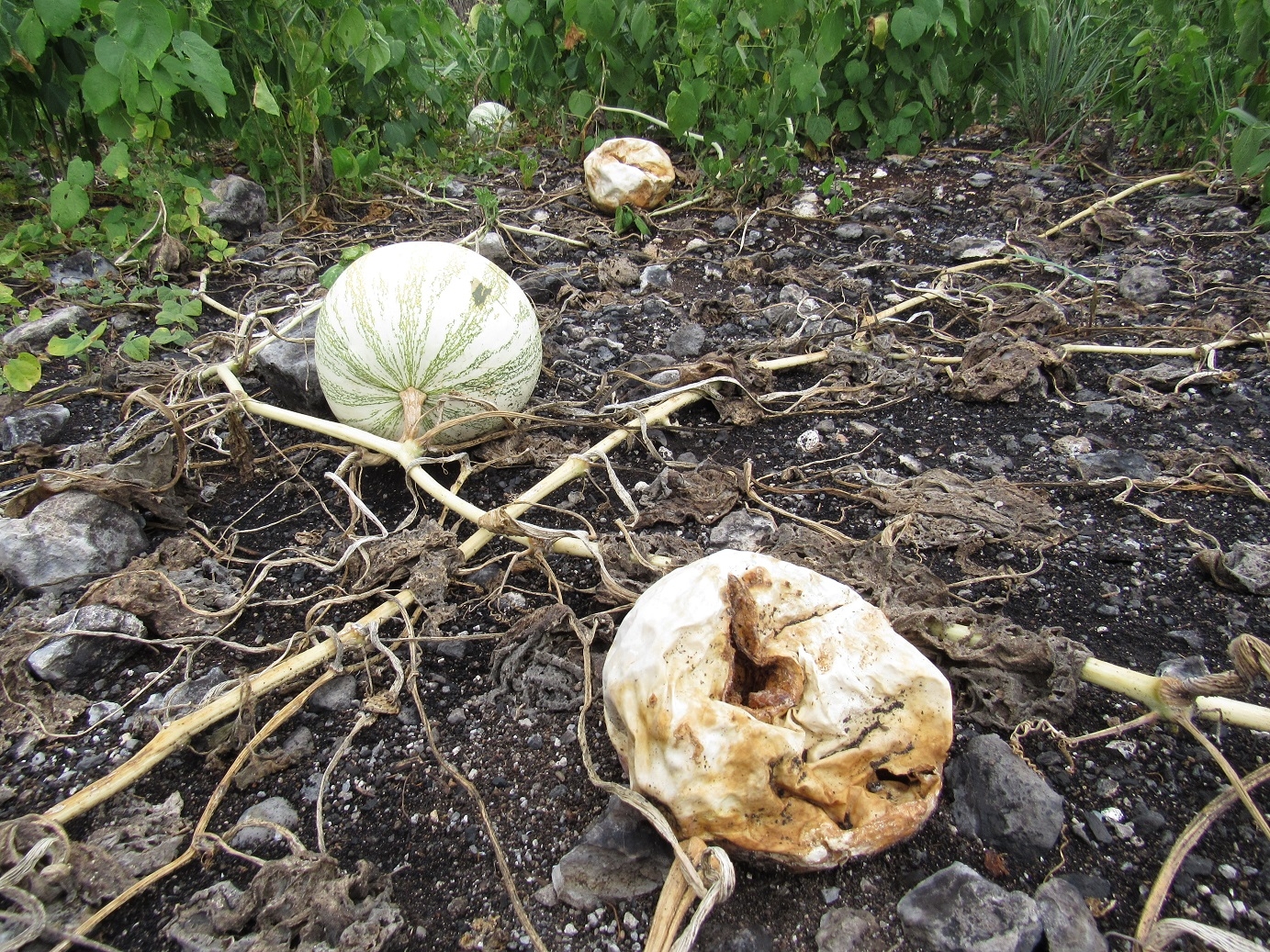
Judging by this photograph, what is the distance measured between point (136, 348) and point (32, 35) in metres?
1.35

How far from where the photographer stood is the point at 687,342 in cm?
324

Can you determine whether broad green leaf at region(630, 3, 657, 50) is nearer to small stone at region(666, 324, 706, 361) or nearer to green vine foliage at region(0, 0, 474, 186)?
green vine foliage at region(0, 0, 474, 186)

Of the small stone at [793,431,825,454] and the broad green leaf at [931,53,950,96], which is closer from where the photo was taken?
the small stone at [793,431,825,454]

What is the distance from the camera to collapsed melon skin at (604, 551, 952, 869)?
136cm

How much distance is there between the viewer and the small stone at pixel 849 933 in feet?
4.38

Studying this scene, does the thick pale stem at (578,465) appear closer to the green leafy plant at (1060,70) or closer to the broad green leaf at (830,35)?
the broad green leaf at (830,35)

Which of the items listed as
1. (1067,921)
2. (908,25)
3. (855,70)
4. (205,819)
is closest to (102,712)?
(205,819)

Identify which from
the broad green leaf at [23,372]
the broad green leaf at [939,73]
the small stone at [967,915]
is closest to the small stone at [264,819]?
the small stone at [967,915]

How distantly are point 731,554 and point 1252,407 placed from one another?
2.12 meters

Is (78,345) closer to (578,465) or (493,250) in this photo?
(493,250)

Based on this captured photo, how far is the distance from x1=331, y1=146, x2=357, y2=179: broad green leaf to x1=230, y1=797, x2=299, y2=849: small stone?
3.42m

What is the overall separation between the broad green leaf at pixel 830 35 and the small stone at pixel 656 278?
1356mm

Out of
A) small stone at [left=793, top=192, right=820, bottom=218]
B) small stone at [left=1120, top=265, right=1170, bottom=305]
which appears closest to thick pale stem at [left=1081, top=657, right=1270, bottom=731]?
small stone at [left=1120, top=265, right=1170, bottom=305]

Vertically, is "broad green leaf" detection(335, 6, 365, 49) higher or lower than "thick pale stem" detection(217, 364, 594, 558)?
higher
